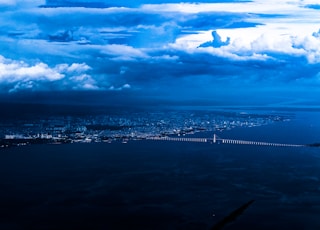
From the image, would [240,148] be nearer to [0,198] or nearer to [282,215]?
[282,215]

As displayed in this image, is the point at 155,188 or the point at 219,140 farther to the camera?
the point at 219,140

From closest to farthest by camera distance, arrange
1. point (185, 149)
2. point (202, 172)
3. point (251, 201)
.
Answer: point (251, 201), point (202, 172), point (185, 149)

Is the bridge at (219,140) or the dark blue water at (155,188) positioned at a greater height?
the bridge at (219,140)

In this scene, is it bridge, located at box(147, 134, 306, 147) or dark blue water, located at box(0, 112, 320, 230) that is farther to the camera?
bridge, located at box(147, 134, 306, 147)

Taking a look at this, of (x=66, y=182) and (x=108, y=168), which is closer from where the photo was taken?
(x=66, y=182)

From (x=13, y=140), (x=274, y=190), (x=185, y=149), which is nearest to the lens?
(x=274, y=190)

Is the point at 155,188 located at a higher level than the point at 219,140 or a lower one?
lower

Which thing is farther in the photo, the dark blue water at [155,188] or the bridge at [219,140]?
the bridge at [219,140]

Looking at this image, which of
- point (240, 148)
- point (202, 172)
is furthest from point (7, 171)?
point (240, 148)
